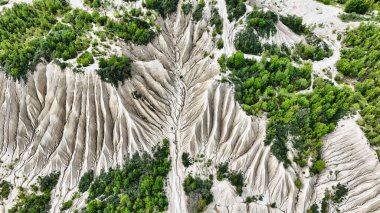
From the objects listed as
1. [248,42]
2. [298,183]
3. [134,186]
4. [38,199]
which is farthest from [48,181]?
[248,42]

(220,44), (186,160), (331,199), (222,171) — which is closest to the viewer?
(331,199)

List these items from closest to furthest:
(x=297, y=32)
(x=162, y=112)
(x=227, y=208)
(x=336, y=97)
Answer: (x=227, y=208) < (x=336, y=97) < (x=162, y=112) < (x=297, y=32)

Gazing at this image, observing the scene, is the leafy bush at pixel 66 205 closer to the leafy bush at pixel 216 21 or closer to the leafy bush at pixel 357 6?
the leafy bush at pixel 216 21

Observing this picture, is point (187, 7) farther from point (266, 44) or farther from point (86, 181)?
point (86, 181)

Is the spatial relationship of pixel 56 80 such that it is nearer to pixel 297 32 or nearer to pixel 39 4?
pixel 39 4

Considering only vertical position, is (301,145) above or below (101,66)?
below

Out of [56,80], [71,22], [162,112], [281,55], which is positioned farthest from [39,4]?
[281,55]

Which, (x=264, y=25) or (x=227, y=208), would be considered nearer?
(x=227, y=208)
